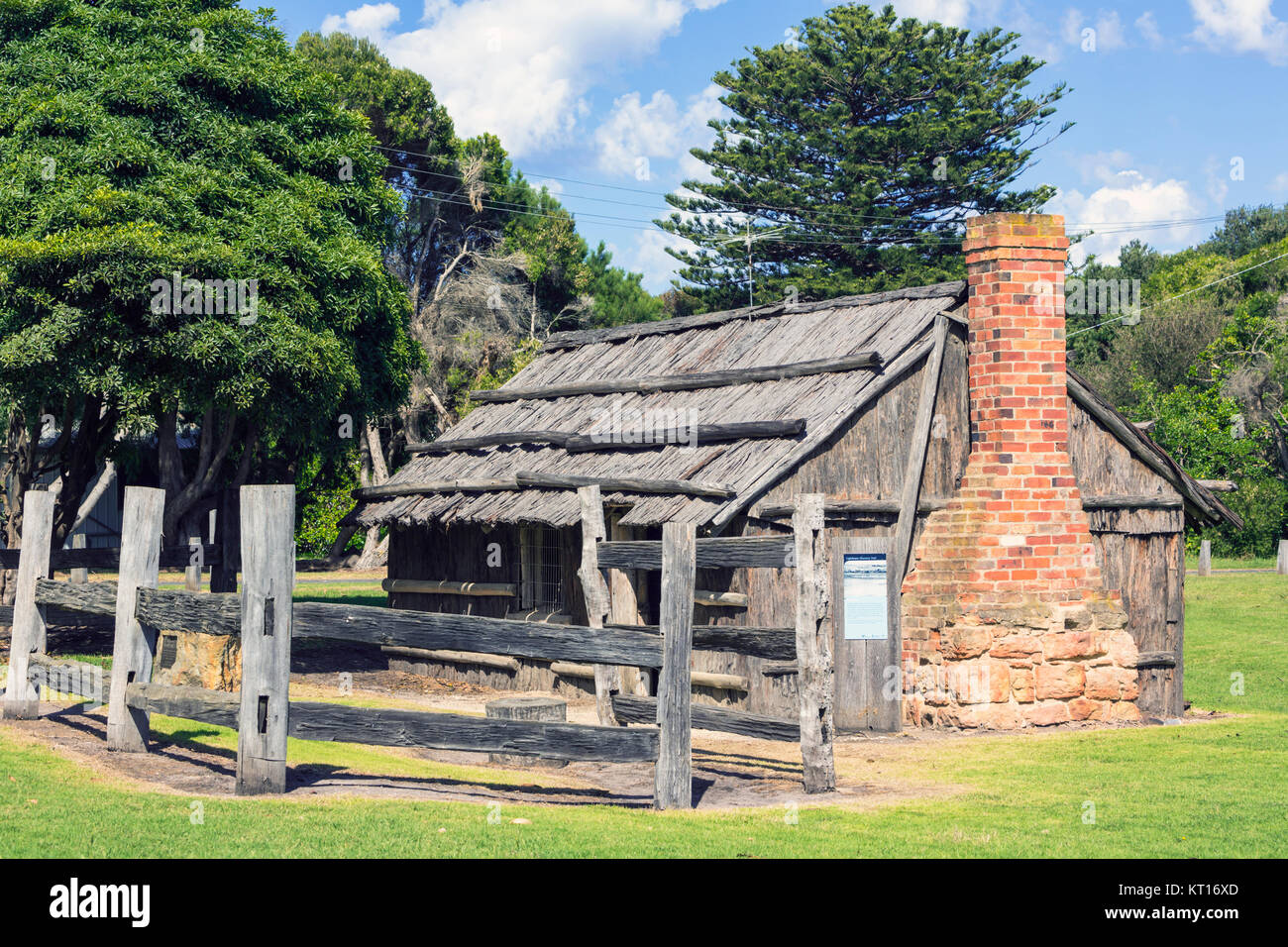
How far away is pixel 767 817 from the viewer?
370 inches

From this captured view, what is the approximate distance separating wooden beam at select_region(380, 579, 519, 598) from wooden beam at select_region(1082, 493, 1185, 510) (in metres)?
7.71

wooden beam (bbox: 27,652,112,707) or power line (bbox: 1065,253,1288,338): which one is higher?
power line (bbox: 1065,253,1288,338)

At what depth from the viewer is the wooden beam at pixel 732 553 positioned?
10438mm

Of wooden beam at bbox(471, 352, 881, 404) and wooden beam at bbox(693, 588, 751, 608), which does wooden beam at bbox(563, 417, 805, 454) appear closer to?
wooden beam at bbox(471, 352, 881, 404)

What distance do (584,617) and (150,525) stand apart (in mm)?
7553

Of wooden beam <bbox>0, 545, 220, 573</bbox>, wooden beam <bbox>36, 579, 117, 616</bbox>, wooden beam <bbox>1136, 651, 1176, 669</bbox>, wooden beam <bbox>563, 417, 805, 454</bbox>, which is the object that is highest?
wooden beam <bbox>563, 417, 805, 454</bbox>

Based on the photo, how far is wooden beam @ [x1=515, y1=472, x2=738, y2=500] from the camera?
15.0 m

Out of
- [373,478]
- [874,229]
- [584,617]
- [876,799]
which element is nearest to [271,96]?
[584,617]

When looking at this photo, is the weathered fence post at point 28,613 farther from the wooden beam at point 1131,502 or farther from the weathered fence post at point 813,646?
the wooden beam at point 1131,502

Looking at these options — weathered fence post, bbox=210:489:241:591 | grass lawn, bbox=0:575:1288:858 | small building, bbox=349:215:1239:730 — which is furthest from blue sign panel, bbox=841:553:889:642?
weathered fence post, bbox=210:489:241:591

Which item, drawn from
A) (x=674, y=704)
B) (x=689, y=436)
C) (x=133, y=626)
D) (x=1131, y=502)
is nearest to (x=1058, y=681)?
(x=1131, y=502)
